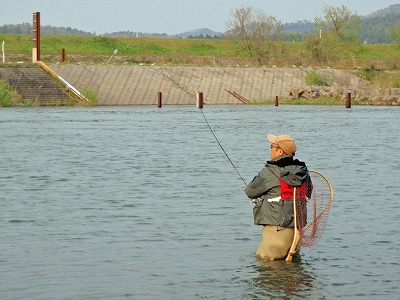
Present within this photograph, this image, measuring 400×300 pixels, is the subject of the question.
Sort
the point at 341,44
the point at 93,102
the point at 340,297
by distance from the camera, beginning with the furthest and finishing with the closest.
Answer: the point at 341,44
the point at 93,102
the point at 340,297

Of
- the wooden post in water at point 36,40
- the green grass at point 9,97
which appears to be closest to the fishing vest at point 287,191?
the green grass at point 9,97

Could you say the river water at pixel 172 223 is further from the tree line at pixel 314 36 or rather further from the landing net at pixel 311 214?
the tree line at pixel 314 36

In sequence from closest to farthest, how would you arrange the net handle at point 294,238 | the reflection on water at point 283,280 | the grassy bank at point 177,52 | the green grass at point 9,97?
the reflection on water at point 283,280 → the net handle at point 294,238 → the green grass at point 9,97 → the grassy bank at point 177,52

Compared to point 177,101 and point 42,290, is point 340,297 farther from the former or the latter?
point 177,101

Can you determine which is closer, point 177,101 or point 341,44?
point 177,101

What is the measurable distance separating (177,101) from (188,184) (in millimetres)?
44727

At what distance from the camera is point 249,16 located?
99.4 meters

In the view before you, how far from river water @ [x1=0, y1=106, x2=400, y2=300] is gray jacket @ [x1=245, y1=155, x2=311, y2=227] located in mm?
660

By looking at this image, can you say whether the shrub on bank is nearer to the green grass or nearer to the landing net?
the green grass

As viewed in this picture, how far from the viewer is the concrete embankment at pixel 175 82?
215 ft

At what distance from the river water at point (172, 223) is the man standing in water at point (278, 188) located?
53 cm

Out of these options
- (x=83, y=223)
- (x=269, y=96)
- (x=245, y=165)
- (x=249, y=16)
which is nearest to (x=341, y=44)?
(x=249, y=16)

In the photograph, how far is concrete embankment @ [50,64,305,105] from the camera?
2579 inches

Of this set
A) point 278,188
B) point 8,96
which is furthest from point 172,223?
point 8,96
